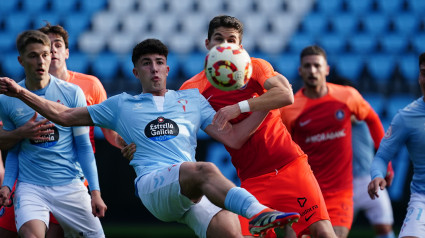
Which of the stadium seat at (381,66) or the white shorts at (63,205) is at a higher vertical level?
the stadium seat at (381,66)

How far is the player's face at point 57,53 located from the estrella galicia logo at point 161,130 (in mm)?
2175

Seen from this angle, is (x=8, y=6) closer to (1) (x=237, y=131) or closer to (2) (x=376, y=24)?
(2) (x=376, y=24)

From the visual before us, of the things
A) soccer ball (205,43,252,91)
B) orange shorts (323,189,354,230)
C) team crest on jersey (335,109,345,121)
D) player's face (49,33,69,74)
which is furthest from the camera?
team crest on jersey (335,109,345,121)

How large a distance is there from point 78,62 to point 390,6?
25.3ft

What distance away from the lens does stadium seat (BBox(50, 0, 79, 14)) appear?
16188 millimetres

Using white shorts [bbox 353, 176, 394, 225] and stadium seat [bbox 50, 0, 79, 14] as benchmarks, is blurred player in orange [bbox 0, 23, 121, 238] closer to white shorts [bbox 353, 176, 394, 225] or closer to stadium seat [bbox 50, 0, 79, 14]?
white shorts [bbox 353, 176, 394, 225]

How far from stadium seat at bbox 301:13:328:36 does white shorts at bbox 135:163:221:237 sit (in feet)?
35.2

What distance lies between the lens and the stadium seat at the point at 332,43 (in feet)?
49.8

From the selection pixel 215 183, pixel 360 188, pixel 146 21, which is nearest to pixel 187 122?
pixel 215 183

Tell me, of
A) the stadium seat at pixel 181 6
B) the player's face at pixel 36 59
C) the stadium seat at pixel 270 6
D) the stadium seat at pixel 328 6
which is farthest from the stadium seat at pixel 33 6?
the player's face at pixel 36 59

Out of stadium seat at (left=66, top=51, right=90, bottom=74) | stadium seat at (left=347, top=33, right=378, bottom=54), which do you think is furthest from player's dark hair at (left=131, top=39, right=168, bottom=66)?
stadium seat at (left=347, top=33, right=378, bottom=54)

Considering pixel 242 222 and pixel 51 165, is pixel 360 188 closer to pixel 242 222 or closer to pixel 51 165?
pixel 242 222

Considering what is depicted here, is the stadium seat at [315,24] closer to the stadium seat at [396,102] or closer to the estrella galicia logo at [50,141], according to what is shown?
the stadium seat at [396,102]

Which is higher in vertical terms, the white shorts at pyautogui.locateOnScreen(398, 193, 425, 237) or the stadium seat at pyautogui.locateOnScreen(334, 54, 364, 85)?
the stadium seat at pyautogui.locateOnScreen(334, 54, 364, 85)
